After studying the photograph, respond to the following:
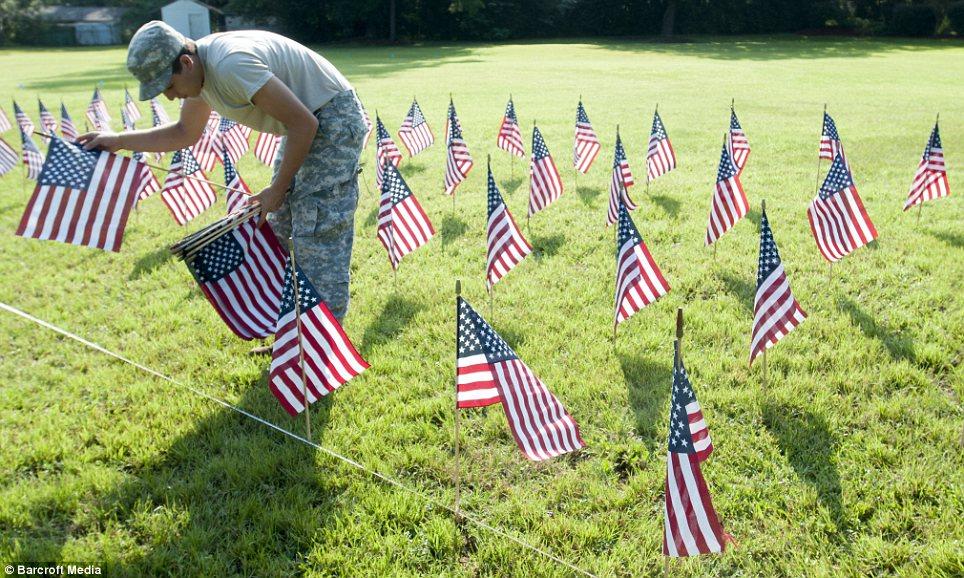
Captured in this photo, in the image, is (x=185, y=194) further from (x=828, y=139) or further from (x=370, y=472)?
(x=828, y=139)

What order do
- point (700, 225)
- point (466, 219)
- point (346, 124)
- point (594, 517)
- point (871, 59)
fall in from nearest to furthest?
point (594, 517)
point (346, 124)
point (700, 225)
point (466, 219)
point (871, 59)

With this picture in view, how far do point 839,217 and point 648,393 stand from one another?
284 cm

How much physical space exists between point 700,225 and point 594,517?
518 centimetres

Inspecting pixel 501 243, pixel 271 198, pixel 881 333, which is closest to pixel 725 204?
pixel 881 333

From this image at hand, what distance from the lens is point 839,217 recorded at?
6000 mm

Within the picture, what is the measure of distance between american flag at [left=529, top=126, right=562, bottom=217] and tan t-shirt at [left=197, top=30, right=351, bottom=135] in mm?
3764

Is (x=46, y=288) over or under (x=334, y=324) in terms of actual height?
under

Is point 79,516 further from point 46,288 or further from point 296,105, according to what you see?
point 46,288

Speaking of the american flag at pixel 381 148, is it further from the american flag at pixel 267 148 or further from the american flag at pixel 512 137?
the american flag at pixel 267 148

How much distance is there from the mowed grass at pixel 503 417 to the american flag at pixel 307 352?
380 mm

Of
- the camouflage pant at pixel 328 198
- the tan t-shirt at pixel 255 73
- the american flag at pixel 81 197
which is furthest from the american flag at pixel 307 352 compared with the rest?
the american flag at pixel 81 197

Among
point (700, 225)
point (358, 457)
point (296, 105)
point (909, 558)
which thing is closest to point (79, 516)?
point (358, 457)

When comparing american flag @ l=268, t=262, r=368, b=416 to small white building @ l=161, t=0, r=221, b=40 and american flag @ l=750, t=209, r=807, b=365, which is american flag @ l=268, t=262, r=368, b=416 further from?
small white building @ l=161, t=0, r=221, b=40

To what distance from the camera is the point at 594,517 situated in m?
3.39
